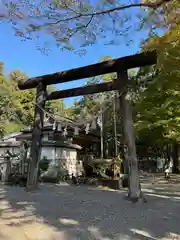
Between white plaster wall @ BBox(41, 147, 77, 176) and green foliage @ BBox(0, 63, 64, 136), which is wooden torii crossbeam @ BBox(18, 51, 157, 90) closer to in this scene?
white plaster wall @ BBox(41, 147, 77, 176)

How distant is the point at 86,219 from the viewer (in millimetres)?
4535

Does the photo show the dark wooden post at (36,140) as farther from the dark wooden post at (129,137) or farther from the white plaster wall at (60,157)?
the white plaster wall at (60,157)

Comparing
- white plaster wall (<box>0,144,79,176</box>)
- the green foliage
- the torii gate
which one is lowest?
white plaster wall (<box>0,144,79,176</box>)

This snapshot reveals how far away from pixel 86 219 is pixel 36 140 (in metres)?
4.48

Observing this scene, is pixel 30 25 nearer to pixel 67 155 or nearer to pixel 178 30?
pixel 178 30

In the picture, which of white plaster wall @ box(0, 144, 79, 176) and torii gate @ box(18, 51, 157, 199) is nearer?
torii gate @ box(18, 51, 157, 199)

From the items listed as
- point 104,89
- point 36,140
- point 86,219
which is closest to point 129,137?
point 104,89

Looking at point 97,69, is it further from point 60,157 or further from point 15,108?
point 15,108

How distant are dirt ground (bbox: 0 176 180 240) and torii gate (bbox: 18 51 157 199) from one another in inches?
41.6

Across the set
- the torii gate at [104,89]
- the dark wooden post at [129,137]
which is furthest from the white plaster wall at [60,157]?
the dark wooden post at [129,137]

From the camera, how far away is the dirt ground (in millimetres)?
3682

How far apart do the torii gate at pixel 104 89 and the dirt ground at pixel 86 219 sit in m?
1.06

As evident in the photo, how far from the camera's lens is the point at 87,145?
17.7 meters

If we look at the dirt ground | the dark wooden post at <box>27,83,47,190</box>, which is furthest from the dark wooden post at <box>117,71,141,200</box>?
the dark wooden post at <box>27,83,47,190</box>
